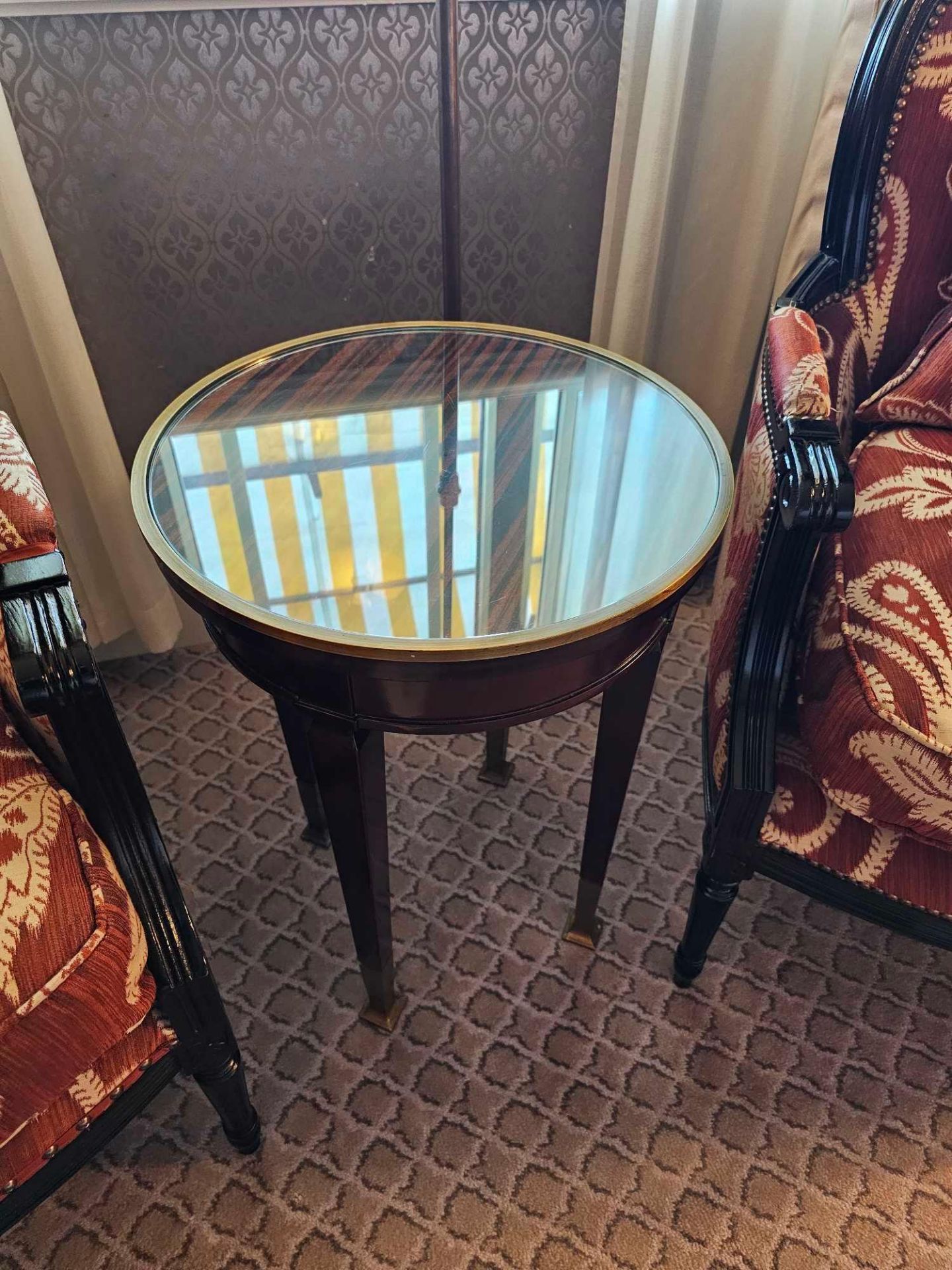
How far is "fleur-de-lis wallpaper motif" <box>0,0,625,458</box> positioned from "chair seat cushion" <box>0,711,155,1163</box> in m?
0.70

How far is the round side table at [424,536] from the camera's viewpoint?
63cm

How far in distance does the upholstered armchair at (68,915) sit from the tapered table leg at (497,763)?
50 cm

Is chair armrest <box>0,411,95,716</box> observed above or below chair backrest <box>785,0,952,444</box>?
below

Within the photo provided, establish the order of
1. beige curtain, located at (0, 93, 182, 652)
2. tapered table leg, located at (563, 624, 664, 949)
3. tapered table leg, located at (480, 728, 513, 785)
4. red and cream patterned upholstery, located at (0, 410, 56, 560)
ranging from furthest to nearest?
tapered table leg, located at (480, 728, 513, 785)
beige curtain, located at (0, 93, 182, 652)
tapered table leg, located at (563, 624, 664, 949)
red and cream patterned upholstery, located at (0, 410, 56, 560)

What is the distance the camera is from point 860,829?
0.75 meters

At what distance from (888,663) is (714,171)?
2.49ft

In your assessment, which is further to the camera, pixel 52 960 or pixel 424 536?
pixel 424 536

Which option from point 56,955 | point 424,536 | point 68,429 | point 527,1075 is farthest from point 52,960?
point 68,429

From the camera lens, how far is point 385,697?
2.06 ft

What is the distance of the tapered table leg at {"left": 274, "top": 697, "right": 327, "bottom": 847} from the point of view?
983mm

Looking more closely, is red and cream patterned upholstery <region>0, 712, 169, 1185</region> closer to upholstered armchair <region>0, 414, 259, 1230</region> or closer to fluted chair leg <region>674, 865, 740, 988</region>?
upholstered armchair <region>0, 414, 259, 1230</region>

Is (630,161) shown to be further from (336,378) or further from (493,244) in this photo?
(336,378)

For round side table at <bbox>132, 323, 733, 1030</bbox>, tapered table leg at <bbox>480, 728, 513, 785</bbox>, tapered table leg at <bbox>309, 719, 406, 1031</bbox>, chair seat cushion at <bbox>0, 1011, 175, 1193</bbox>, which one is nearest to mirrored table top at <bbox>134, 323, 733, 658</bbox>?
round side table at <bbox>132, 323, 733, 1030</bbox>

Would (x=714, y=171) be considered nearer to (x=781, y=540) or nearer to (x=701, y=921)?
(x=781, y=540)
